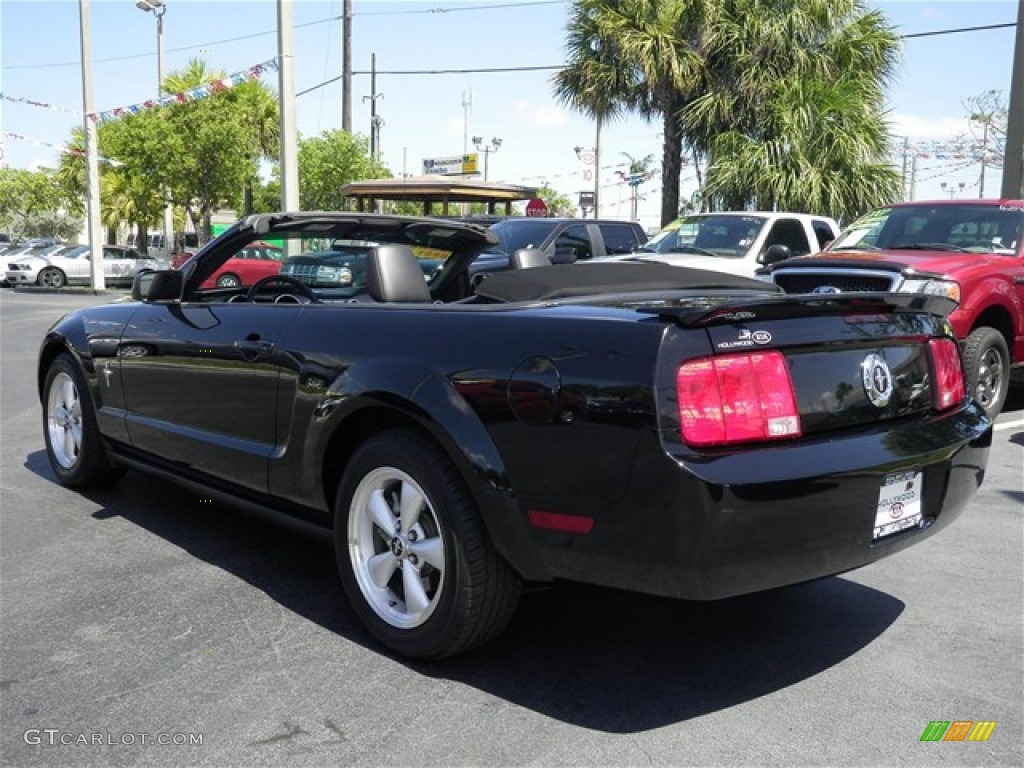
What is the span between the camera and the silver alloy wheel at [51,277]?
100 feet

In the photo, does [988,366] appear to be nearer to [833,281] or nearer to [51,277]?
[833,281]

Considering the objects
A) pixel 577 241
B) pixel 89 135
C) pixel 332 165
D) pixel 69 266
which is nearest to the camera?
pixel 577 241

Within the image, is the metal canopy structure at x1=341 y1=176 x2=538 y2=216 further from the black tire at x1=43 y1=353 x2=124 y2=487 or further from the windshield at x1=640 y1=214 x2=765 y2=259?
the black tire at x1=43 y1=353 x2=124 y2=487

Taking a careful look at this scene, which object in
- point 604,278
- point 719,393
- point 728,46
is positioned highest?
point 728,46

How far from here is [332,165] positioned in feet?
117

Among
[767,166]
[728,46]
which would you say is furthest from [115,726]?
[728,46]

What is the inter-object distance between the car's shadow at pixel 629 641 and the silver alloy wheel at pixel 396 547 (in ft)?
0.60

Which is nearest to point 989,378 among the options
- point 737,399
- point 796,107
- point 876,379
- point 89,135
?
point 876,379

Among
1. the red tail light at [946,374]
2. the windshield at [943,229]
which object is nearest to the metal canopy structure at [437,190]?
the windshield at [943,229]

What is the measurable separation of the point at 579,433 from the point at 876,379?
1.03m

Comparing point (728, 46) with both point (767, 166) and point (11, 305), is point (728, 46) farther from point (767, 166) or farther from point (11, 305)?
point (11, 305)

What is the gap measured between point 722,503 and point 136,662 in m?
1.97

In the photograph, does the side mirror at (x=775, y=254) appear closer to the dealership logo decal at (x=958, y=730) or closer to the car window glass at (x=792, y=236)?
the car window glass at (x=792, y=236)

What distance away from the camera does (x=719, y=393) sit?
106 inches
